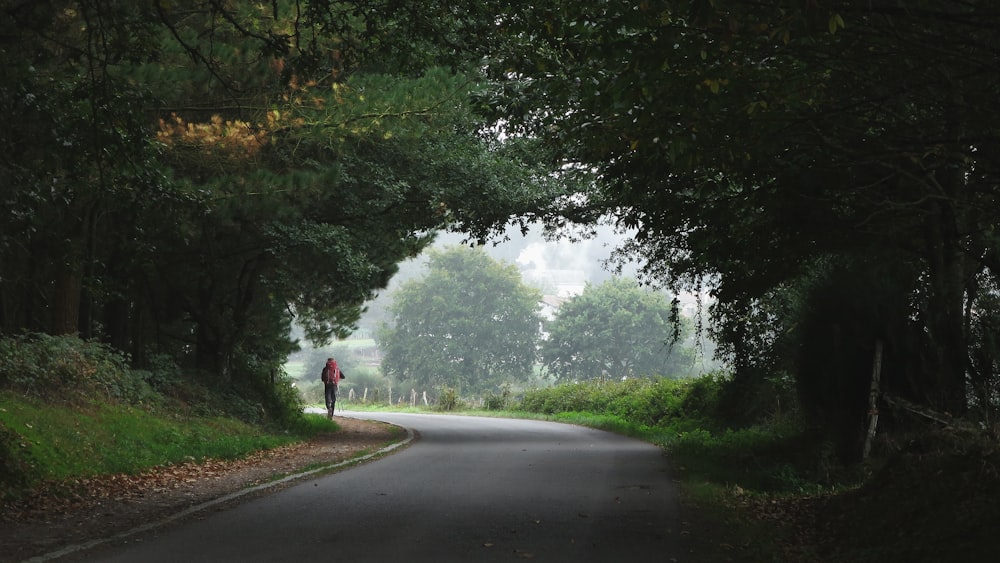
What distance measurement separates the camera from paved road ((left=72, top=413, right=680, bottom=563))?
25.0ft

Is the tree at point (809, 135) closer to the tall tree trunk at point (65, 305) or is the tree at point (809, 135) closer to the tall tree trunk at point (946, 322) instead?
the tall tree trunk at point (946, 322)

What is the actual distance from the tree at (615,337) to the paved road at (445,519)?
53.9 m

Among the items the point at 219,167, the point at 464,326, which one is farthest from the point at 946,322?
the point at 464,326

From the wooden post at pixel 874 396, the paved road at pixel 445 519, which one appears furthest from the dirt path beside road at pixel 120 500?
the wooden post at pixel 874 396

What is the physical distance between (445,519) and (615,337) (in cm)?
6142

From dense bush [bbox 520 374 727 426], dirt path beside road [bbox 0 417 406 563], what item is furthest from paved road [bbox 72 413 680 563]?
dense bush [bbox 520 374 727 426]

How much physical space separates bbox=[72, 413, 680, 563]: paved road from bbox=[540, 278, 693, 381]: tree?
5386 cm

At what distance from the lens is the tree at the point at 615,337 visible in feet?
229

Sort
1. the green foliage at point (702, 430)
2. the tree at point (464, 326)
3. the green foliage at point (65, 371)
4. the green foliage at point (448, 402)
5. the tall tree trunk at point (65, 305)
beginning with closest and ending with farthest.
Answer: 1. the green foliage at point (702, 430)
2. the green foliage at point (65, 371)
3. the tall tree trunk at point (65, 305)
4. the green foliage at point (448, 402)
5. the tree at point (464, 326)

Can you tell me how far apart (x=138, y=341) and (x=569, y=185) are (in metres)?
11.4

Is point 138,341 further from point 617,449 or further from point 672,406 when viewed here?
point 672,406

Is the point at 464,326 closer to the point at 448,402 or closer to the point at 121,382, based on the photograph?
the point at 448,402

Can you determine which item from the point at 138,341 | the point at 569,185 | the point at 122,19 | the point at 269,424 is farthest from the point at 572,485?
the point at 138,341

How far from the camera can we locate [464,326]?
2963 inches
